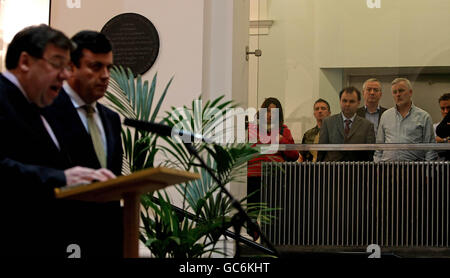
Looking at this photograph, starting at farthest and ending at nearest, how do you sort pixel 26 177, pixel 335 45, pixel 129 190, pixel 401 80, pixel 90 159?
pixel 335 45
pixel 401 80
pixel 90 159
pixel 129 190
pixel 26 177

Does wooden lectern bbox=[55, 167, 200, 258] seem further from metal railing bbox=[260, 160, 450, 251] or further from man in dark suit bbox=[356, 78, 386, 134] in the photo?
man in dark suit bbox=[356, 78, 386, 134]

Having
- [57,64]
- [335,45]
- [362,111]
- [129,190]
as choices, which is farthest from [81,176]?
[335,45]

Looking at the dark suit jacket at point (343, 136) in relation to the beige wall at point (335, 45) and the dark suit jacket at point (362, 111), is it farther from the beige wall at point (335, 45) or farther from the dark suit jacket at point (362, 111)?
the beige wall at point (335, 45)

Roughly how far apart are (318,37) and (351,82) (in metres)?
0.61

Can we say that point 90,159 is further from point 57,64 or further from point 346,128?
point 346,128

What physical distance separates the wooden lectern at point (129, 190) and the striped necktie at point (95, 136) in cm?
44

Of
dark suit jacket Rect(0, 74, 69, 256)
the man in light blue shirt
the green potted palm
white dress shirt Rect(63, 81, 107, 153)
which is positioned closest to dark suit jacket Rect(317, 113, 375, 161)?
the man in light blue shirt

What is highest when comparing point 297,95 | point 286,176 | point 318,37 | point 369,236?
point 318,37

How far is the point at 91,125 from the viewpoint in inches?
175

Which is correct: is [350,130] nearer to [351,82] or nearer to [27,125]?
[351,82]

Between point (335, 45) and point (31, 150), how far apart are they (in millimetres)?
5326

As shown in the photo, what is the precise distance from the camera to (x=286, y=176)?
27.3ft

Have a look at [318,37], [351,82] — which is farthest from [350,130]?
[318,37]
